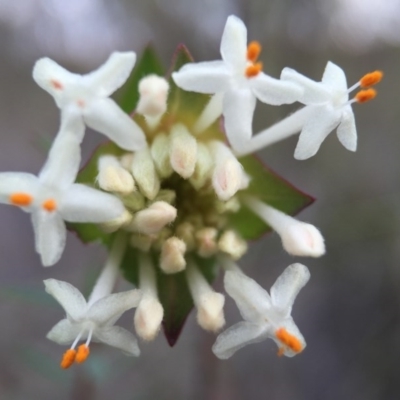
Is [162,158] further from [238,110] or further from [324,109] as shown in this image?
[324,109]

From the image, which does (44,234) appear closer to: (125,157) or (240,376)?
(125,157)

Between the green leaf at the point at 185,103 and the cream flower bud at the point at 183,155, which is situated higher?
the green leaf at the point at 185,103

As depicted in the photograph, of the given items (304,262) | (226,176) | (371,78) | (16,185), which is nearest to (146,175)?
(226,176)

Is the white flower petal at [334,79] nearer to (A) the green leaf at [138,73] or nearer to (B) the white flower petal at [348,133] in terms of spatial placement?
(B) the white flower petal at [348,133]

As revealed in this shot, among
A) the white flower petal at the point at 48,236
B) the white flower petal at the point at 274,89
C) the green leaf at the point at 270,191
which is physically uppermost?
the white flower petal at the point at 274,89

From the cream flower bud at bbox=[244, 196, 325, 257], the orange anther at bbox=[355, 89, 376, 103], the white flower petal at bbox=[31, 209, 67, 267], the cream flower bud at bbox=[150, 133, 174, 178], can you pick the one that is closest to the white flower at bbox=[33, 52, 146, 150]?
the cream flower bud at bbox=[150, 133, 174, 178]

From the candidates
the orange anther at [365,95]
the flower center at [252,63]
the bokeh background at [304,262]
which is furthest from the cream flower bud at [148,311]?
the bokeh background at [304,262]

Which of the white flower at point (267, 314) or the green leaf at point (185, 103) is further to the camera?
the green leaf at point (185, 103)

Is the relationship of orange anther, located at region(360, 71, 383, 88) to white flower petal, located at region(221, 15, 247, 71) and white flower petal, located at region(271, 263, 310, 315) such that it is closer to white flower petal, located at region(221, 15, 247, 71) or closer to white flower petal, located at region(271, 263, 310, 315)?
white flower petal, located at region(221, 15, 247, 71)

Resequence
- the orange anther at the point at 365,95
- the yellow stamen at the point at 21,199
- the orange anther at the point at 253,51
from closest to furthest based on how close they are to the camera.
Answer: the yellow stamen at the point at 21,199 < the orange anther at the point at 253,51 < the orange anther at the point at 365,95
